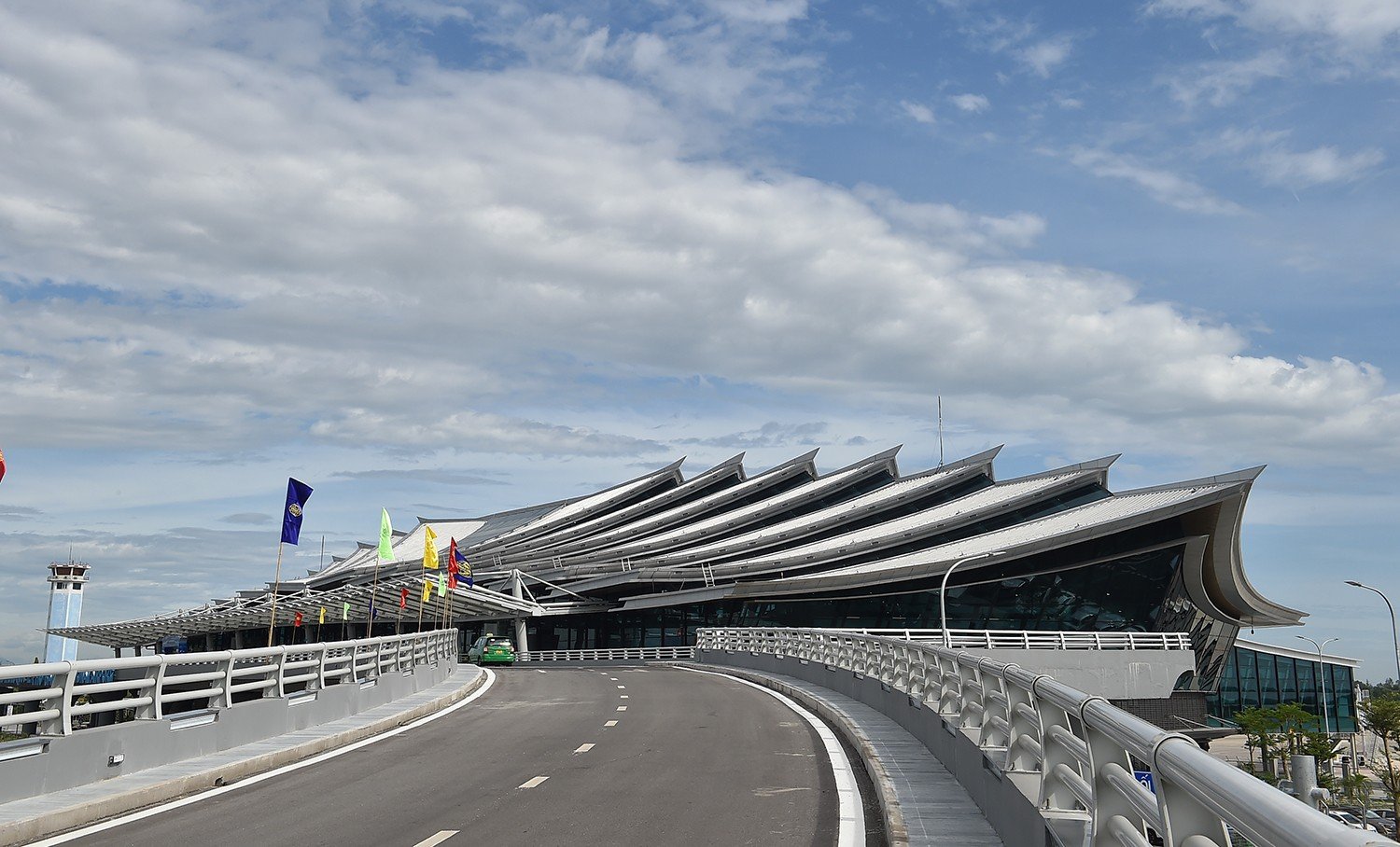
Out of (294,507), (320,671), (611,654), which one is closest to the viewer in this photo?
(320,671)

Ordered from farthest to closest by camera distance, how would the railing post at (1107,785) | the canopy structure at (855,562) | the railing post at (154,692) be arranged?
the canopy structure at (855,562)
the railing post at (154,692)
the railing post at (1107,785)

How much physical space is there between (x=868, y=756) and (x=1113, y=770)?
8469 millimetres

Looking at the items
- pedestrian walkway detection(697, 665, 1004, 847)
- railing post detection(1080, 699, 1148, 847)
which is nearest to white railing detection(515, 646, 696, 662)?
pedestrian walkway detection(697, 665, 1004, 847)

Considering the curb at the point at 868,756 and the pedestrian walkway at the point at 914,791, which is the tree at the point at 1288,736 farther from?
the pedestrian walkway at the point at 914,791

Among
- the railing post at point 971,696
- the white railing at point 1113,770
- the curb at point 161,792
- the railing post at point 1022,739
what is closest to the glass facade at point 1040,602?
the curb at point 161,792

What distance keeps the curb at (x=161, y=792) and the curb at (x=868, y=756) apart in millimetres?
6671

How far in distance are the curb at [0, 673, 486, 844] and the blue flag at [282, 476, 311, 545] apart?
628 centimetres

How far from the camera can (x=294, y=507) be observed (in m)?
22.9

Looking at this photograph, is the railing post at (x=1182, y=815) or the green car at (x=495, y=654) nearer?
the railing post at (x=1182, y=815)

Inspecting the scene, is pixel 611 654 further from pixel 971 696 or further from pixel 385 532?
pixel 971 696

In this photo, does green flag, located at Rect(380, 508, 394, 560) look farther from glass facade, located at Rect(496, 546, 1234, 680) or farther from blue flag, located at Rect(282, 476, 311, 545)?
glass facade, located at Rect(496, 546, 1234, 680)

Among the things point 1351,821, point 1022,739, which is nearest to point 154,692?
point 1022,739

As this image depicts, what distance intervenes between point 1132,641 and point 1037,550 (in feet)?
31.7

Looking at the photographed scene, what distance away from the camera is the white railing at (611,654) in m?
68.0
